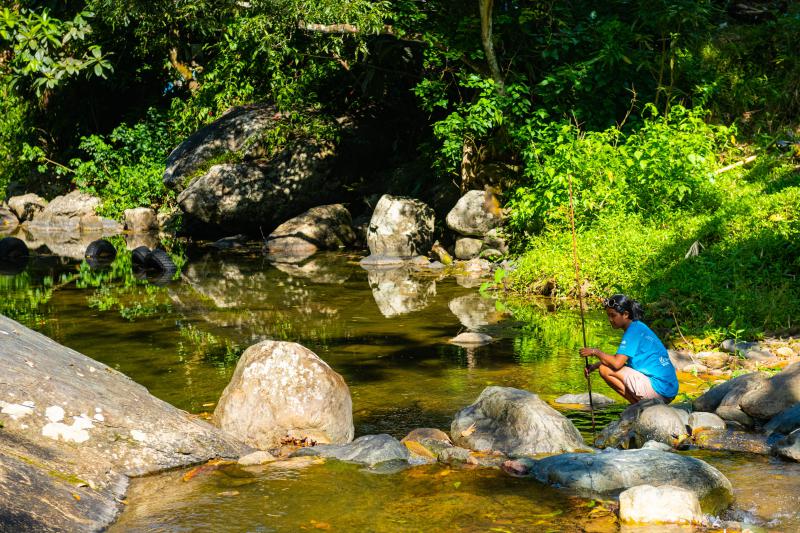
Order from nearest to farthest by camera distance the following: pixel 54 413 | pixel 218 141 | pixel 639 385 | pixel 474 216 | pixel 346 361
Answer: pixel 54 413, pixel 639 385, pixel 346 361, pixel 474 216, pixel 218 141

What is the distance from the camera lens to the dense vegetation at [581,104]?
407 inches

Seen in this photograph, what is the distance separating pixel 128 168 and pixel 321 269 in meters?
12.1

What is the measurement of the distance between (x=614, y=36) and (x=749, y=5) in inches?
232

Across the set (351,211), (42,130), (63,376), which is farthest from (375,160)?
(63,376)

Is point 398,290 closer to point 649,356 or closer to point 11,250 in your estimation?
point 649,356

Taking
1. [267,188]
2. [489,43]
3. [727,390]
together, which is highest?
[489,43]

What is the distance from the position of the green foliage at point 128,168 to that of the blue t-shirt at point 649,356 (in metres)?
21.3

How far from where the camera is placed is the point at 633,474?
5.38 m

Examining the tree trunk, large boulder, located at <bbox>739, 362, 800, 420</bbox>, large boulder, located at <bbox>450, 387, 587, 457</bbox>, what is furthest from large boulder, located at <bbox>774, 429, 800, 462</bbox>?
the tree trunk

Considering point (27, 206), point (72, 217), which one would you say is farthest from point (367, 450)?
point (27, 206)

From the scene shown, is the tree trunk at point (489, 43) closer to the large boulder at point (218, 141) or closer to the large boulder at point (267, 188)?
the large boulder at point (267, 188)

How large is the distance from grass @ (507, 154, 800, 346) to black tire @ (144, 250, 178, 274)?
298 inches

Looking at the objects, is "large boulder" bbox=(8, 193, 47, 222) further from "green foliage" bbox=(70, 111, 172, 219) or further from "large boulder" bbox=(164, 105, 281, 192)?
"large boulder" bbox=(164, 105, 281, 192)

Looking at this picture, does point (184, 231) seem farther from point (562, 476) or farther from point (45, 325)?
point (562, 476)
